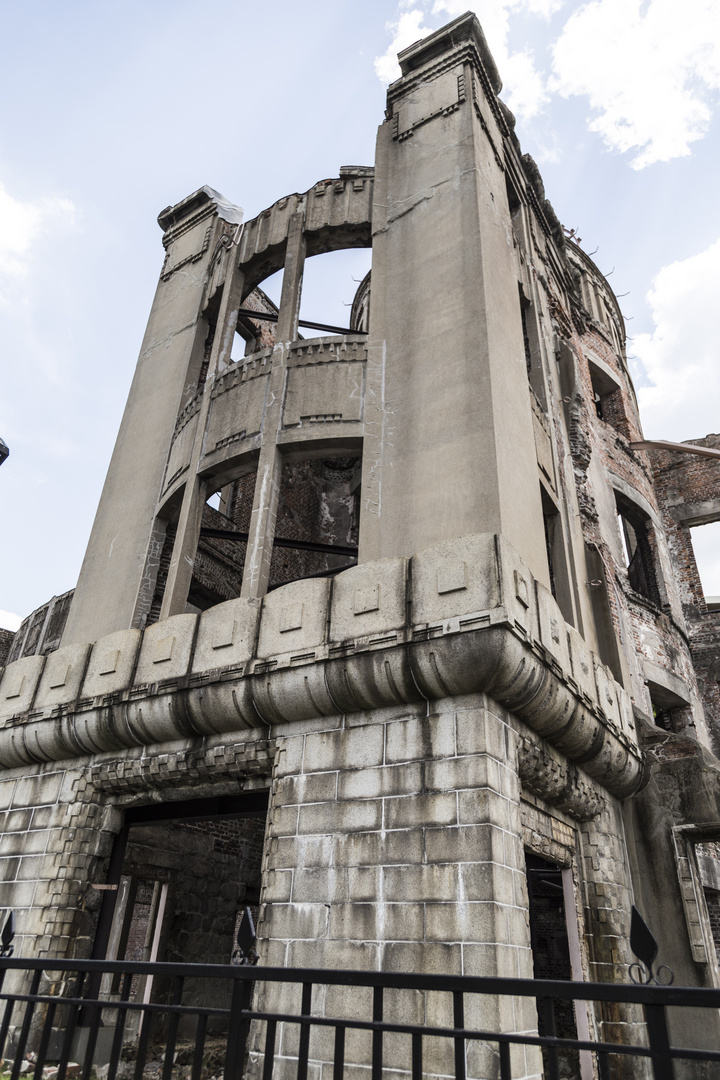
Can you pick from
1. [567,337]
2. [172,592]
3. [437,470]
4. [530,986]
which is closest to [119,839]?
[172,592]

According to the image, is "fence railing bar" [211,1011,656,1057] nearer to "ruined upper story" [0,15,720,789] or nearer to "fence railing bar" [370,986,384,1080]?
"fence railing bar" [370,986,384,1080]

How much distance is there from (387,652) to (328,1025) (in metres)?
3.01

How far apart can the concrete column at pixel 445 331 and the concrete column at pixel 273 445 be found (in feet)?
3.97

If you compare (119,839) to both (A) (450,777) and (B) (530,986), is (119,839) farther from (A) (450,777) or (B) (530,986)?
(B) (530,986)

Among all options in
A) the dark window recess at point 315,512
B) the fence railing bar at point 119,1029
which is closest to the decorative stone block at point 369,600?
the fence railing bar at point 119,1029

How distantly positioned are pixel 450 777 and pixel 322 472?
1329cm

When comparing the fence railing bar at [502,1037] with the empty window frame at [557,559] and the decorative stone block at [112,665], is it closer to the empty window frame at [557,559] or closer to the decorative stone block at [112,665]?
the decorative stone block at [112,665]

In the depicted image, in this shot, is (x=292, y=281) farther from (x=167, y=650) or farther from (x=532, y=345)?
(x=167, y=650)

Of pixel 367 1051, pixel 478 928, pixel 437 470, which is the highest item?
pixel 437 470

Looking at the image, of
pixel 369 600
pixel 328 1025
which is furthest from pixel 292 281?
pixel 328 1025

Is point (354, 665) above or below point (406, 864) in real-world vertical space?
above

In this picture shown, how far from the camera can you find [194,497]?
987cm

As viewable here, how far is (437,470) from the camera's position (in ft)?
26.1

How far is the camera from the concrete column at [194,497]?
940 centimetres
